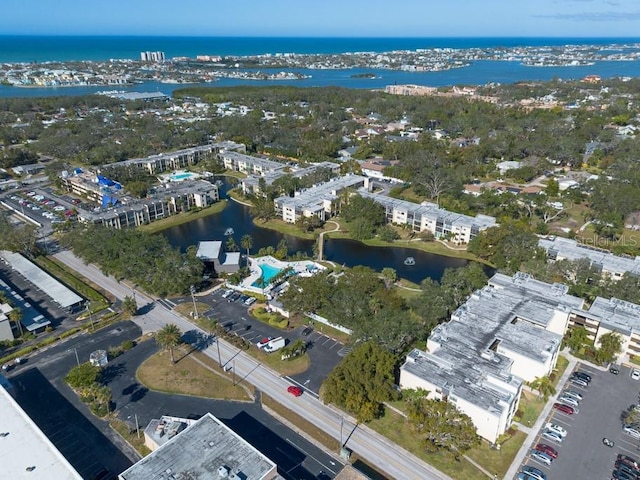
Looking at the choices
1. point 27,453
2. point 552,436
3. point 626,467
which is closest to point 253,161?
point 27,453

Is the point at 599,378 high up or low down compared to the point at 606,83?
down

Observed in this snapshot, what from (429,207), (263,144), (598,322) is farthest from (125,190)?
(598,322)

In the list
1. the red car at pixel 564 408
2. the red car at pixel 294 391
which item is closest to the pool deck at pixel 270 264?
the red car at pixel 294 391

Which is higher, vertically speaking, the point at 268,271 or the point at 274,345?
the point at 274,345

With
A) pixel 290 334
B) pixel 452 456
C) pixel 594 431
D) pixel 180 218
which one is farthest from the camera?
pixel 180 218

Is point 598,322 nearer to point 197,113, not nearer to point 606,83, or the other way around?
point 197,113

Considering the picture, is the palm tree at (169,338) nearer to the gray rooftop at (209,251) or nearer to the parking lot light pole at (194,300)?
the parking lot light pole at (194,300)

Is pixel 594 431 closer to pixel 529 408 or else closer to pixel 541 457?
pixel 529 408
